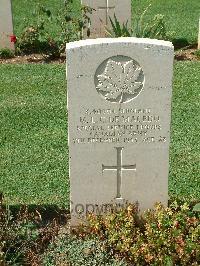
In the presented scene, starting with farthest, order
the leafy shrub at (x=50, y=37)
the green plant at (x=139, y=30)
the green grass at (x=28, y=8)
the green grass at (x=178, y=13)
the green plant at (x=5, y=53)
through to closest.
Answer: the green grass at (x=28, y=8), the green grass at (x=178, y=13), the green plant at (x=5, y=53), the leafy shrub at (x=50, y=37), the green plant at (x=139, y=30)

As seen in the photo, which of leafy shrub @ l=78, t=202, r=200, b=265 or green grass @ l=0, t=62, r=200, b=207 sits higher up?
green grass @ l=0, t=62, r=200, b=207

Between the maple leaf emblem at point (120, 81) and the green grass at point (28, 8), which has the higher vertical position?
the green grass at point (28, 8)

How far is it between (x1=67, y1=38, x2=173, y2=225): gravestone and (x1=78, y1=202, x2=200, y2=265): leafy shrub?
212 millimetres

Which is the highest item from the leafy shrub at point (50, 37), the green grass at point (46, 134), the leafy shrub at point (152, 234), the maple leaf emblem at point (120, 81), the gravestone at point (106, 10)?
the gravestone at point (106, 10)

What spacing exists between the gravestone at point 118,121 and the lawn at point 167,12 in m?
6.90

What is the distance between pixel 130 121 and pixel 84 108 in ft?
1.30

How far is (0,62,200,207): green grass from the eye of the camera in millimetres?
5898

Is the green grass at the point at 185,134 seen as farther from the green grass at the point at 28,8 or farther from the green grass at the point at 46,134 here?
the green grass at the point at 28,8

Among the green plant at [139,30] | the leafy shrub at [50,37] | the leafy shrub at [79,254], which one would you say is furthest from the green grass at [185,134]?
the leafy shrub at [50,37]

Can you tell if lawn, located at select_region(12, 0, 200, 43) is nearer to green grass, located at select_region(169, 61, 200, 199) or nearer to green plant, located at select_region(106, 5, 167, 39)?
green plant, located at select_region(106, 5, 167, 39)

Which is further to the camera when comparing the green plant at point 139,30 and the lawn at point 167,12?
the lawn at point 167,12

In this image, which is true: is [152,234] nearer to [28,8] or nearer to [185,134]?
[185,134]

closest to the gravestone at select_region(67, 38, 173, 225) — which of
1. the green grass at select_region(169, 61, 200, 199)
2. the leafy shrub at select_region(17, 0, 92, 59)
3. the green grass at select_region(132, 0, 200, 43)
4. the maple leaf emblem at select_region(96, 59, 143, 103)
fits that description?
the maple leaf emblem at select_region(96, 59, 143, 103)

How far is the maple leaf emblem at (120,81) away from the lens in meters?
4.42
